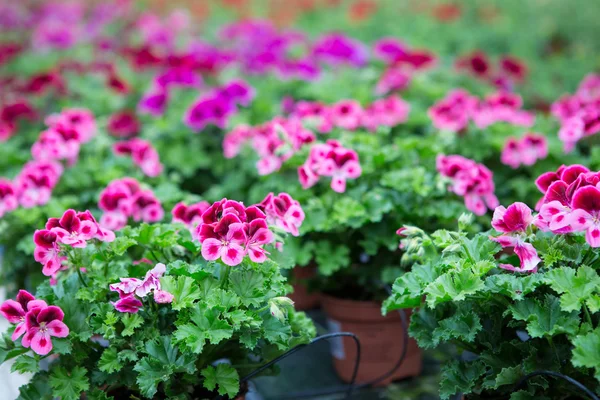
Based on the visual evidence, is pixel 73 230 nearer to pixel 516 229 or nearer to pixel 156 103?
pixel 516 229

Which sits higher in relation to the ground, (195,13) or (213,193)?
(213,193)

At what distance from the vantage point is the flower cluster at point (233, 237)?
189 cm

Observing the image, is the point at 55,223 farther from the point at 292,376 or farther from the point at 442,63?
the point at 442,63

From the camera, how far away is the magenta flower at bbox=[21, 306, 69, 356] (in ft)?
6.22

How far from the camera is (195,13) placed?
779cm

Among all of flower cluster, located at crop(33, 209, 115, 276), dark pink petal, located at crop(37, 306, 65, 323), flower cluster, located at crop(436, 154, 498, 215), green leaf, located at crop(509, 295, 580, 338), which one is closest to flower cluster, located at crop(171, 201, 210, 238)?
flower cluster, located at crop(33, 209, 115, 276)

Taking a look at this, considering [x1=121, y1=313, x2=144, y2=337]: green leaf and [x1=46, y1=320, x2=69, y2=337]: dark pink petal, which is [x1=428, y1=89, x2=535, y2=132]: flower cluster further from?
[x1=46, y1=320, x2=69, y2=337]: dark pink petal

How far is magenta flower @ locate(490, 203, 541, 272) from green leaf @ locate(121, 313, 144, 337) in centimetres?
106

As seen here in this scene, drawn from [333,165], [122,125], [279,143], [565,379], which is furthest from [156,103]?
[565,379]

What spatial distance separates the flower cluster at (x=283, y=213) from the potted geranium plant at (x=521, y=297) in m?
0.38

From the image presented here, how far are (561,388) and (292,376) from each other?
1361mm

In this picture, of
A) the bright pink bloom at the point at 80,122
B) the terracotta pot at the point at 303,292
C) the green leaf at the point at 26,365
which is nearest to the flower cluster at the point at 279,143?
the terracotta pot at the point at 303,292

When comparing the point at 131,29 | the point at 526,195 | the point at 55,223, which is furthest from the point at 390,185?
the point at 131,29

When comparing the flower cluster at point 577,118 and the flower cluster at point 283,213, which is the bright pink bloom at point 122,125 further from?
the flower cluster at point 577,118
